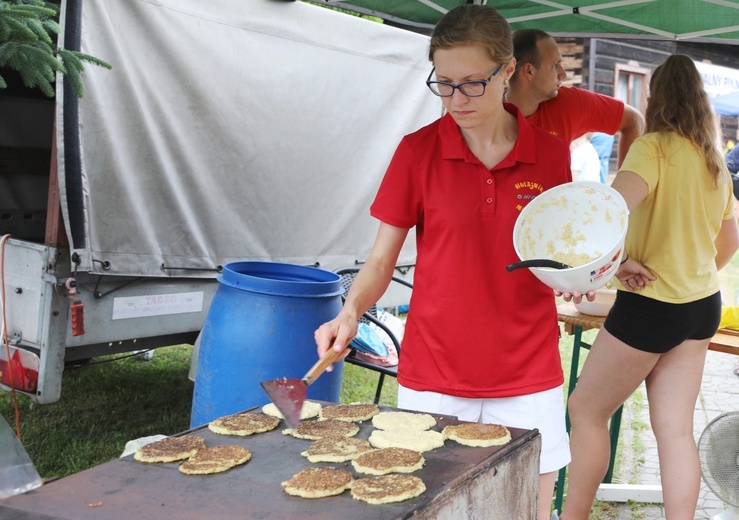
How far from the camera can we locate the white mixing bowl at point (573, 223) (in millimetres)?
2328

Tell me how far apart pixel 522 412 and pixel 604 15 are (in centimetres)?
311

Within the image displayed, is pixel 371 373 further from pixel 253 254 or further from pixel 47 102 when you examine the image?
pixel 47 102

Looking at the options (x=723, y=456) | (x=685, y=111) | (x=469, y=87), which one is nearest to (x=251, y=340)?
(x=469, y=87)

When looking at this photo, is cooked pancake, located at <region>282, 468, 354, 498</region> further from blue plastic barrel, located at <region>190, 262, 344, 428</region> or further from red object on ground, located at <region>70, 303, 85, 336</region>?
red object on ground, located at <region>70, 303, 85, 336</region>

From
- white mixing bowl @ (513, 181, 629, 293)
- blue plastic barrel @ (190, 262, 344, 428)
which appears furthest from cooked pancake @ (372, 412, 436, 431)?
blue plastic barrel @ (190, 262, 344, 428)

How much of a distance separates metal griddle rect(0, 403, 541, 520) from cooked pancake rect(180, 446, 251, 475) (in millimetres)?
18

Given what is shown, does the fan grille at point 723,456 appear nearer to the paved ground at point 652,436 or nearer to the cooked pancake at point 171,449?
the paved ground at point 652,436

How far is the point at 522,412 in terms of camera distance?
91.4 inches

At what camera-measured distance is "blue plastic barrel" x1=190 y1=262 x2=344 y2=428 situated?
3574 mm

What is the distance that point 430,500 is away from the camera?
66.3 inches

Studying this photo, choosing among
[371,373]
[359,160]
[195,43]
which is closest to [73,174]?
[195,43]

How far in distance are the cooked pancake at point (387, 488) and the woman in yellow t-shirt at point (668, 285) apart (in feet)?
4.82

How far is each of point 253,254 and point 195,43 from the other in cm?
133

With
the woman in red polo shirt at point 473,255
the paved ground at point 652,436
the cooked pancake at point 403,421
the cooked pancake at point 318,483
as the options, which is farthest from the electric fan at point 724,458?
the cooked pancake at point 318,483
